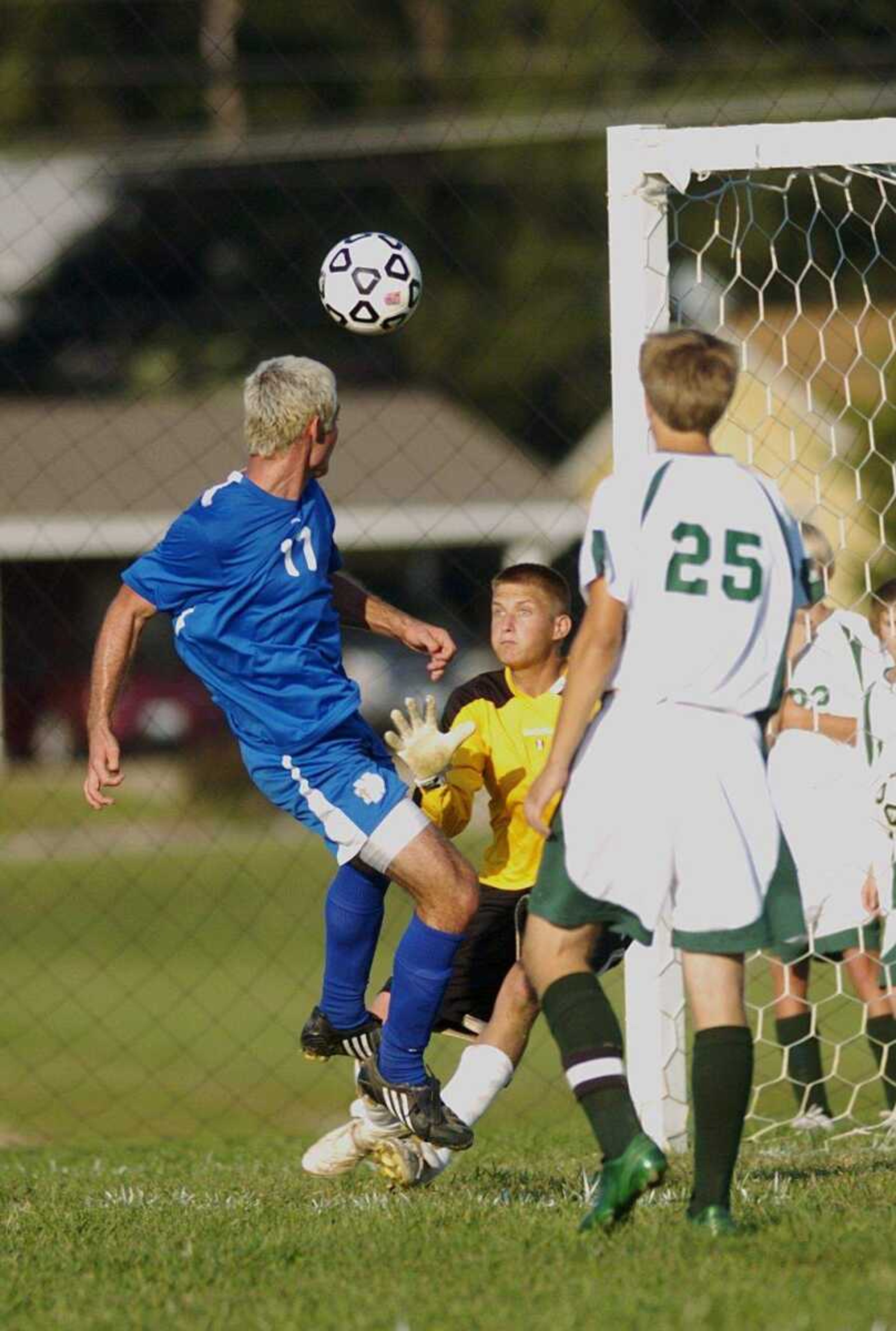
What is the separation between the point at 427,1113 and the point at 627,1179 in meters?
1.36

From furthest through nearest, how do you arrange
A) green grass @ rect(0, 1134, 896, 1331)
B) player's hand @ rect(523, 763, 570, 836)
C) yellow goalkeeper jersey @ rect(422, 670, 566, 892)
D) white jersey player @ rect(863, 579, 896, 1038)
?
white jersey player @ rect(863, 579, 896, 1038), yellow goalkeeper jersey @ rect(422, 670, 566, 892), player's hand @ rect(523, 763, 570, 836), green grass @ rect(0, 1134, 896, 1331)

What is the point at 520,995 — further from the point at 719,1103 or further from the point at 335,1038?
the point at 719,1103

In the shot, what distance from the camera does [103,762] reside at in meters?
6.12

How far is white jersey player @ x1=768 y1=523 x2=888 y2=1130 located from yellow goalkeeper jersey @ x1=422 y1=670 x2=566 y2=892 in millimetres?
1309

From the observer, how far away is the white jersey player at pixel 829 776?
7844mm

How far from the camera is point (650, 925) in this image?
4.94 metres

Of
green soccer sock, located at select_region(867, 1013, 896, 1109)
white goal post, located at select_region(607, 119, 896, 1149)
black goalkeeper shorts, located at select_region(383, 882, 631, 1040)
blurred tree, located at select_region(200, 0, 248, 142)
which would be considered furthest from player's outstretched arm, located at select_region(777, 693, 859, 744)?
blurred tree, located at select_region(200, 0, 248, 142)

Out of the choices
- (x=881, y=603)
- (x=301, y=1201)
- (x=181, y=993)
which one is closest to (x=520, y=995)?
(x=301, y=1201)

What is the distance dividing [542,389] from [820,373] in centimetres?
1085

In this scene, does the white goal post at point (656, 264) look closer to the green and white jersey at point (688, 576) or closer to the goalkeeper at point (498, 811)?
the goalkeeper at point (498, 811)

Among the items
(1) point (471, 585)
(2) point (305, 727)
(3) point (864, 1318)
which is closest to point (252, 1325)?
(3) point (864, 1318)

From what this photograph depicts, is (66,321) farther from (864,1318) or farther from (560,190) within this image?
(864,1318)

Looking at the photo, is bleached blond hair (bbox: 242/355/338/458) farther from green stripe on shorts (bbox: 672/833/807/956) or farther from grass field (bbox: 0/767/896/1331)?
grass field (bbox: 0/767/896/1331)

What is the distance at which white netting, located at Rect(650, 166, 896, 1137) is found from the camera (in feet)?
26.2
